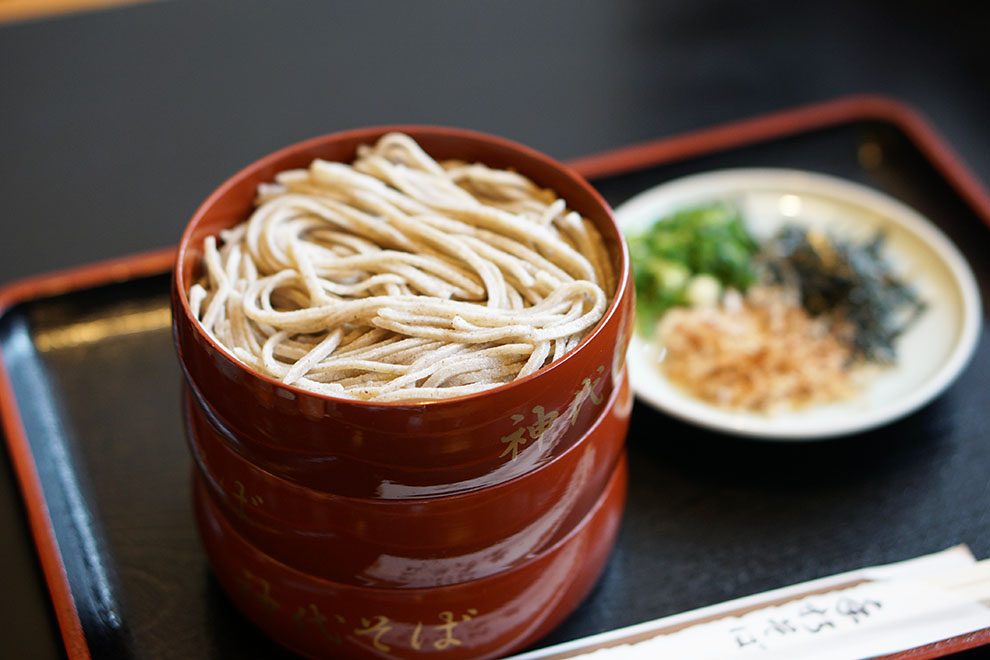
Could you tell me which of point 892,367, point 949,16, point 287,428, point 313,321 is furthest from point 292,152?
point 949,16

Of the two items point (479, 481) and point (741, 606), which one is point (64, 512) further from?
point (741, 606)

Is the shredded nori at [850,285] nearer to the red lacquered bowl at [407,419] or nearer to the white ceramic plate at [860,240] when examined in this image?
the white ceramic plate at [860,240]

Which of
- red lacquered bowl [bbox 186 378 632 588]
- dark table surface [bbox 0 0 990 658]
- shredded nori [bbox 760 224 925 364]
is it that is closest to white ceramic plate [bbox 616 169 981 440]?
shredded nori [bbox 760 224 925 364]

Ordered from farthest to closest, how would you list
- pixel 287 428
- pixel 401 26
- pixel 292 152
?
pixel 401 26
pixel 292 152
pixel 287 428

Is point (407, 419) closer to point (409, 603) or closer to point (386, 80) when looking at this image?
point (409, 603)

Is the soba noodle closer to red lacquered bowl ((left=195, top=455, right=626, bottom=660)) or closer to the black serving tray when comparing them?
red lacquered bowl ((left=195, top=455, right=626, bottom=660))

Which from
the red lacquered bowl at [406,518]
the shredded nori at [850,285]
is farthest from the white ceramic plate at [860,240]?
the red lacquered bowl at [406,518]
